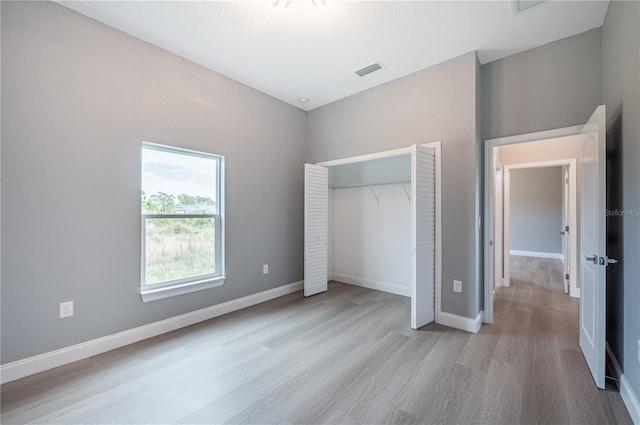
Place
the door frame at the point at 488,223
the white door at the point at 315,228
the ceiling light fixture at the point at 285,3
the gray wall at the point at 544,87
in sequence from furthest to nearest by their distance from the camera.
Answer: the white door at the point at 315,228 → the door frame at the point at 488,223 → the gray wall at the point at 544,87 → the ceiling light fixture at the point at 285,3

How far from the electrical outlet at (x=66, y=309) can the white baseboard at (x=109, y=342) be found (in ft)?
0.87

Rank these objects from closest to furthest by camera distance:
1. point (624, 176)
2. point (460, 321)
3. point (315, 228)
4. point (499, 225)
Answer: point (624, 176) < point (460, 321) < point (315, 228) < point (499, 225)

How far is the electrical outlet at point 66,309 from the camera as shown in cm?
213

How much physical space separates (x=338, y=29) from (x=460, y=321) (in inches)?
124

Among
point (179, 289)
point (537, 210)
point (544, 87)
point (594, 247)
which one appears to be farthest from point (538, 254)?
point (179, 289)

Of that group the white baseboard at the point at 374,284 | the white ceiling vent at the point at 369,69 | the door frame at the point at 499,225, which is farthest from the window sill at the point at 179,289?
the door frame at the point at 499,225

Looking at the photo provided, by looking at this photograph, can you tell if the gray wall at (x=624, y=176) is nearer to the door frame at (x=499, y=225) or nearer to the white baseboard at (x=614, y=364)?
the white baseboard at (x=614, y=364)

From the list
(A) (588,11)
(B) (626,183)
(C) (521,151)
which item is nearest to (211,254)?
(B) (626,183)

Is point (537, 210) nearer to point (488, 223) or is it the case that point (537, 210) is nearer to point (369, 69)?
point (488, 223)

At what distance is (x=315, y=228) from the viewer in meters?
3.97

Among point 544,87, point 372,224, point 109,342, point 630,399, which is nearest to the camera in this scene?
point 630,399

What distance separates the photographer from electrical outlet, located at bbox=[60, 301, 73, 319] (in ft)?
6.99

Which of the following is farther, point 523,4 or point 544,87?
point 544,87

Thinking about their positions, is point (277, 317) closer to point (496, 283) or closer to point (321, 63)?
point (321, 63)
